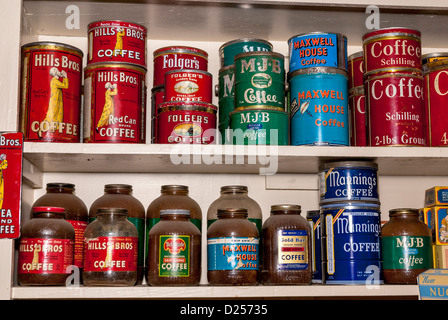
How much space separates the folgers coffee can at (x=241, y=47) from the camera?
57.1 inches

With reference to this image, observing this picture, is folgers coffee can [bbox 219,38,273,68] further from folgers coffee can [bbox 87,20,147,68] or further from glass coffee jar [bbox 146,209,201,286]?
glass coffee jar [bbox 146,209,201,286]

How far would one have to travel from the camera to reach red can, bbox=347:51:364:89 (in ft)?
4.92

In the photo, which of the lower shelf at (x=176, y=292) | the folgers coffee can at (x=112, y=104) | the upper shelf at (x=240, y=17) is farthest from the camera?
the upper shelf at (x=240, y=17)

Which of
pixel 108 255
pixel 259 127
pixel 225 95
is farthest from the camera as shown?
pixel 225 95

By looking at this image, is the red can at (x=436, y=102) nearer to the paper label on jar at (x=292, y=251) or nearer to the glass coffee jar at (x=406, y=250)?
the glass coffee jar at (x=406, y=250)

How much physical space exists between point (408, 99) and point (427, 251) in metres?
0.36

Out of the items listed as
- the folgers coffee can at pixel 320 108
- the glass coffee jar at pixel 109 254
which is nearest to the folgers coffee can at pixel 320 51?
the folgers coffee can at pixel 320 108

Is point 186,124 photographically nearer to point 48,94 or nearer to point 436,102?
point 48,94

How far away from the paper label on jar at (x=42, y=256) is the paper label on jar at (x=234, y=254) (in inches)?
13.3

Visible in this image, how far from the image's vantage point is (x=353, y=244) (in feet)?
4.28

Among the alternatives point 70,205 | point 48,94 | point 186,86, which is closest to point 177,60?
point 186,86

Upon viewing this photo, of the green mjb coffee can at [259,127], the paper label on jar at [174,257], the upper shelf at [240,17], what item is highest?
the upper shelf at [240,17]

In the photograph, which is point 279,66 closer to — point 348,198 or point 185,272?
point 348,198

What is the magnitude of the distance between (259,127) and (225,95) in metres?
0.17
